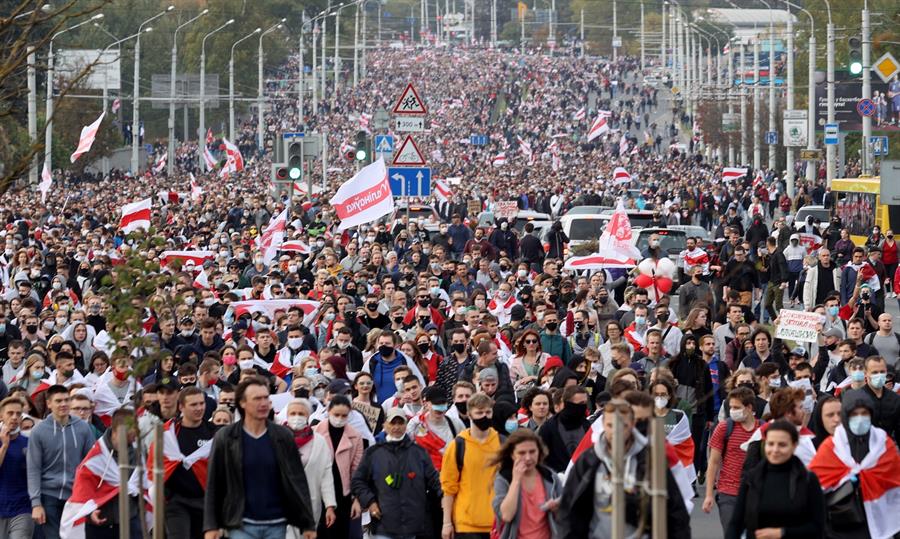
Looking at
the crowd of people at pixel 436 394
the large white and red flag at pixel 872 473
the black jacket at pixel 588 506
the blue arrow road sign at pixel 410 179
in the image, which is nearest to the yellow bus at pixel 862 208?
the crowd of people at pixel 436 394

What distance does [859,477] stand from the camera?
11.4 m

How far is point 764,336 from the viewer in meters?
16.8

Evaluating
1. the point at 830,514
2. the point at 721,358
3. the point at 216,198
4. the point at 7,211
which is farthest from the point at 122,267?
the point at 216,198

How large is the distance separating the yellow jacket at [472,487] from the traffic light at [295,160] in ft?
78.1

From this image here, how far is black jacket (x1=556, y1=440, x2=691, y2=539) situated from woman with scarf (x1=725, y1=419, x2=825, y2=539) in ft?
1.35

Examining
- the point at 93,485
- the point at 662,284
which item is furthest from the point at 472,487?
the point at 662,284

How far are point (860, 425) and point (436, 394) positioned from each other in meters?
2.57

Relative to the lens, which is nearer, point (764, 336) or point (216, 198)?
point (764, 336)

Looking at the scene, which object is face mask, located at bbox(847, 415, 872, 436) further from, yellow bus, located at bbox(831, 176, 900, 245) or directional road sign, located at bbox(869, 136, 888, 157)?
directional road sign, located at bbox(869, 136, 888, 157)

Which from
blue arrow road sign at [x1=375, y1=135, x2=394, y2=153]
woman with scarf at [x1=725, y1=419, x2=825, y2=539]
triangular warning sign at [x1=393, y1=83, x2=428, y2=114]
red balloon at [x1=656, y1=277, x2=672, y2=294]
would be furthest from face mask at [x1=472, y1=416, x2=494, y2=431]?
blue arrow road sign at [x1=375, y1=135, x2=394, y2=153]

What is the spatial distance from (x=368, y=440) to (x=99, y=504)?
64.6 inches

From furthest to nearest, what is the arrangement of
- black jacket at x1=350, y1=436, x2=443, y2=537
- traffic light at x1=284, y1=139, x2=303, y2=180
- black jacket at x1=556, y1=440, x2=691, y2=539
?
1. traffic light at x1=284, y1=139, x2=303, y2=180
2. black jacket at x1=350, y1=436, x2=443, y2=537
3. black jacket at x1=556, y1=440, x2=691, y2=539

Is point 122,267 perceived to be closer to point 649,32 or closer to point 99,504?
point 99,504

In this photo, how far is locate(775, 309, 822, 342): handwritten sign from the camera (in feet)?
60.5
